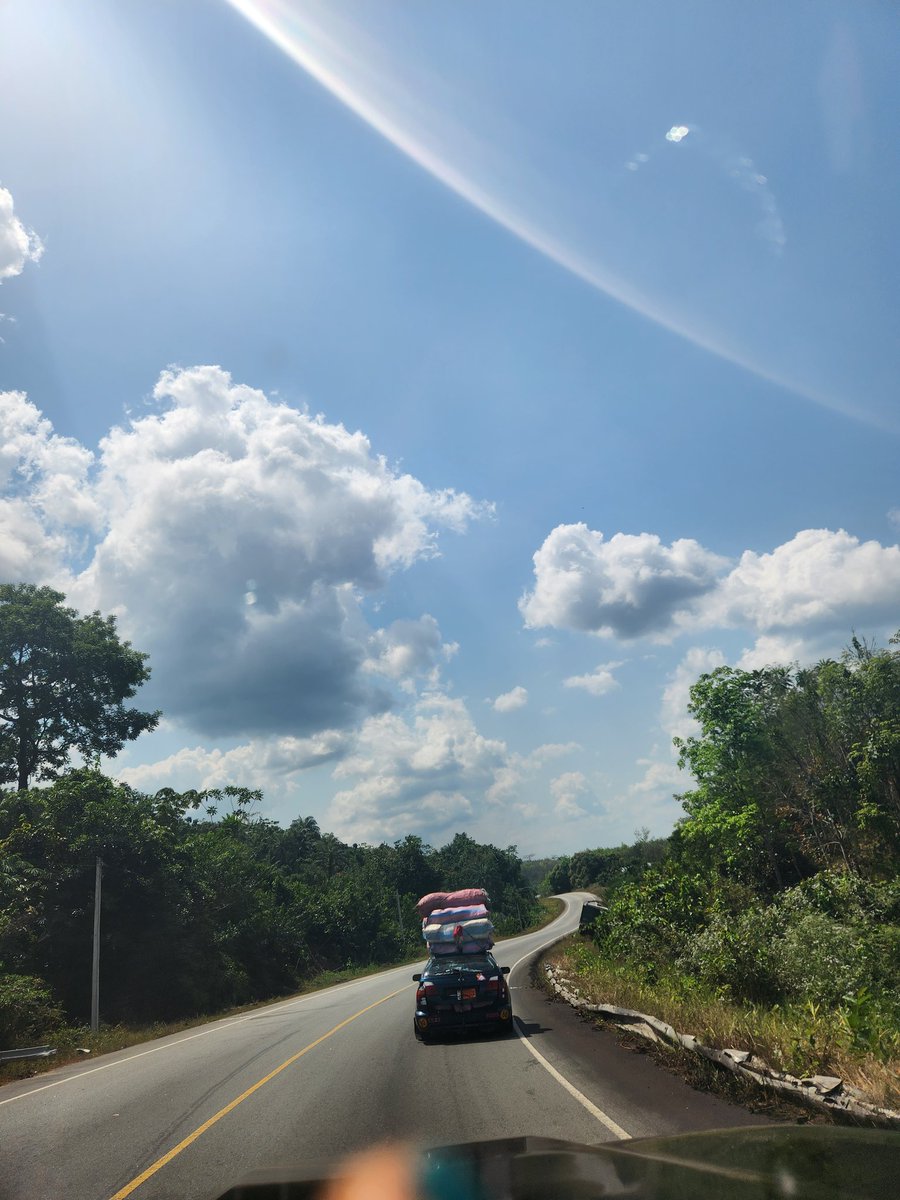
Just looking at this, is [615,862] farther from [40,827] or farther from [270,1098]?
[270,1098]

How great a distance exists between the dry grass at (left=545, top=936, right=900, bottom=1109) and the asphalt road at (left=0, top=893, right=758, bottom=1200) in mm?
804

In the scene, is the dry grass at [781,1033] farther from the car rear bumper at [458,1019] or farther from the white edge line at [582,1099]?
the car rear bumper at [458,1019]

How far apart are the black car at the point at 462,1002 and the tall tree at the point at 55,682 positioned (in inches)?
1146

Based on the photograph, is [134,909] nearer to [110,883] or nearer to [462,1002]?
[110,883]

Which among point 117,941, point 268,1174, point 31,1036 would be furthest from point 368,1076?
point 117,941

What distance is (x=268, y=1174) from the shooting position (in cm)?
516

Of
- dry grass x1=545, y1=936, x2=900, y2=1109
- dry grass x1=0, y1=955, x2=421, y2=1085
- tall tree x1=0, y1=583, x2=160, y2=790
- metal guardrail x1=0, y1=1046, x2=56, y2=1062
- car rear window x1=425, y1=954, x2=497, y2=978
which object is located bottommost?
dry grass x1=0, y1=955, x2=421, y2=1085

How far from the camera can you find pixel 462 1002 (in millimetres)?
12383

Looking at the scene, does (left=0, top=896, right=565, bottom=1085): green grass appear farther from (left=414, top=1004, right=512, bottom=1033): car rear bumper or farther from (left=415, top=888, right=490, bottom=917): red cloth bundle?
(left=414, top=1004, right=512, bottom=1033): car rear bumper

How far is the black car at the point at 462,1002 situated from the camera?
1239cm

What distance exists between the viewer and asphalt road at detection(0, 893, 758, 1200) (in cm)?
652

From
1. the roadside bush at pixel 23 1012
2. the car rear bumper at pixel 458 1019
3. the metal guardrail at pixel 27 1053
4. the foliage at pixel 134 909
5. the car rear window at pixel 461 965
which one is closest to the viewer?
the car rear bumper at pixel 458 1019

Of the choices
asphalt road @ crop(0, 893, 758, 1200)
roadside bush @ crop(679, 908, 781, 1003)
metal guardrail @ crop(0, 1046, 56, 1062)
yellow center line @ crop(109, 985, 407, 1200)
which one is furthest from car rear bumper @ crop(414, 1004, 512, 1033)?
metal guardrail @ crop(0, 1046, 56, 1062)

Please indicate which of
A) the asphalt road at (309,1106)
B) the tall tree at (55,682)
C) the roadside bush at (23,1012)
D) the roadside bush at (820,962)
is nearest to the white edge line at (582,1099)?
the asphalt road at (309,1106)
